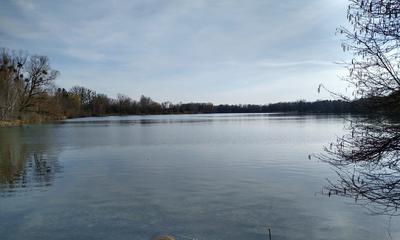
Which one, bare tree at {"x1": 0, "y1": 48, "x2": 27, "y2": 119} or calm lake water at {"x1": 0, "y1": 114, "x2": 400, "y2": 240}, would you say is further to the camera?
bare tree at {"x1": 0, "y1": 48, "x2": 27, "y2": 119}

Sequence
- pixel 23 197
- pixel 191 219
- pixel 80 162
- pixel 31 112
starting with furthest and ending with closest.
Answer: pixel 31 112 < pixel 80 162 < pixel 23 197 < pixel 191 219

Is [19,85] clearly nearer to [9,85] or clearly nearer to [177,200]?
[9,85]

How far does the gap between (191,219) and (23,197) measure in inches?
216

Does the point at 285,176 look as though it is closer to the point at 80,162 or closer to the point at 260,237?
the point at 260,237

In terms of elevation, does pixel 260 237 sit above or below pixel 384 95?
below

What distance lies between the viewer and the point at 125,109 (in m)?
133

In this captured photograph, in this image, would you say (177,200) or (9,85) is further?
(9,85)

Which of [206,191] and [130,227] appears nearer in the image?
[130,227]

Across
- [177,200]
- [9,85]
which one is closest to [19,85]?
[9,85]

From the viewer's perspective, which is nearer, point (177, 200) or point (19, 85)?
point (177, 200)

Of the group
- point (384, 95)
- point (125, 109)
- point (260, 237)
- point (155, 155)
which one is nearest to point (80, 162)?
point (155, 155)

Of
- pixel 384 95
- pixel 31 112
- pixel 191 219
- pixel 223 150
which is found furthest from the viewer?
pixel 31 112

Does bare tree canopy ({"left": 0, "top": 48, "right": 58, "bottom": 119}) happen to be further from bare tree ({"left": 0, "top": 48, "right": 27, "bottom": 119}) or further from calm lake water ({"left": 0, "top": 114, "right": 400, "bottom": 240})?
calm lake water ({"left": 0, "top": 114, "right": 400, "bottom": 240})

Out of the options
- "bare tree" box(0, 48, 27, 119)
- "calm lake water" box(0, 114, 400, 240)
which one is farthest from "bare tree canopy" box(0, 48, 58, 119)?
"calm lake water" box(0, 114, 400, 240)
